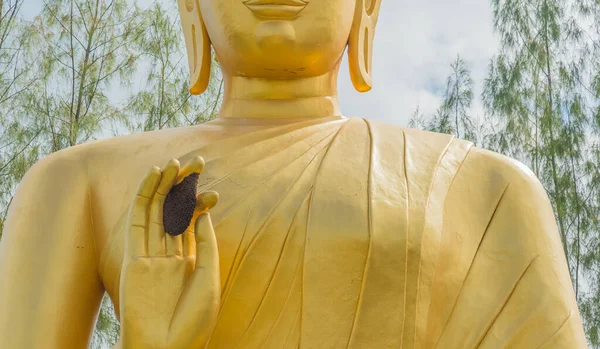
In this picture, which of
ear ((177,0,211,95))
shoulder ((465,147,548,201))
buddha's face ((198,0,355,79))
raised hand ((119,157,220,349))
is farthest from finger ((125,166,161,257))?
shoulder ((465,147,548,201))

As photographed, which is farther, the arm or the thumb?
the arm

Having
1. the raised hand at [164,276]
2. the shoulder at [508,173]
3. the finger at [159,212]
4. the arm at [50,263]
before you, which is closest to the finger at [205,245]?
the raised hand at [164,276]

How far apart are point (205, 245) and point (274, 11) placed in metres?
1.00

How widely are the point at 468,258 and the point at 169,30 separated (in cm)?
661

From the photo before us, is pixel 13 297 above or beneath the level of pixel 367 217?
beneath

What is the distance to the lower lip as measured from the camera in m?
4.17

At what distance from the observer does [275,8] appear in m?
4.17

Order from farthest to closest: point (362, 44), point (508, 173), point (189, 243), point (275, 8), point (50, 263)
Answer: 1. point (362, 44)
2. point (275, 8)
3. point (508, 173)
4. point (50, 263)
5. point (189, 243)

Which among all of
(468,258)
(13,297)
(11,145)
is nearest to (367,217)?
(468,258)

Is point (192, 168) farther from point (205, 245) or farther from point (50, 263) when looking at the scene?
point (50, 263)

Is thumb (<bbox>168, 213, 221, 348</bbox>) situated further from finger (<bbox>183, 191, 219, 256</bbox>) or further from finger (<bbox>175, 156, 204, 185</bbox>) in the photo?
finger (<bbox>175, 156, 204, 185</bbox>)

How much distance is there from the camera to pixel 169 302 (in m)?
3.56

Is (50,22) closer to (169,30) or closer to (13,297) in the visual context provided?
(169,30)

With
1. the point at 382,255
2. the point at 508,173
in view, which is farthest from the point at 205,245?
the point at 508,173
